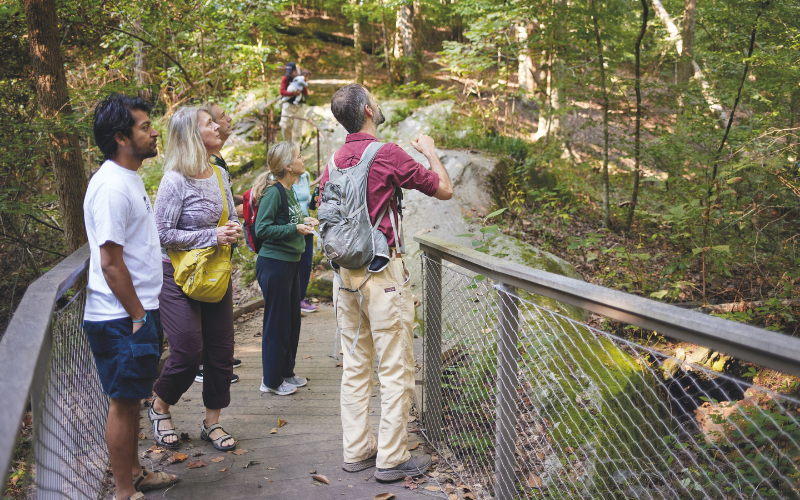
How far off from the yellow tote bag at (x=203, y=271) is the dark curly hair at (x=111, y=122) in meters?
0.84

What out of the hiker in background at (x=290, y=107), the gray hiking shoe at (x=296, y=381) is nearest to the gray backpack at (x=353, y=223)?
the gray hiking shoe at (x=296, y=381)

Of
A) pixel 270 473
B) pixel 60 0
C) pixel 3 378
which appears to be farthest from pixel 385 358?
pixel 60 0

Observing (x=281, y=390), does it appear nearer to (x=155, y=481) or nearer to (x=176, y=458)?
(x=176, y=458)

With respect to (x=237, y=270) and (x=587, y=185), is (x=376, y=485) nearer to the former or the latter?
(x=237, y=270)

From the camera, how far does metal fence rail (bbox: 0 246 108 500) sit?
1.35 meters

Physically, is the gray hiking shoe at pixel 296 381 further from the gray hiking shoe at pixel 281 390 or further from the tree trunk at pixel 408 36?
the tree trunk at pixel 408 36

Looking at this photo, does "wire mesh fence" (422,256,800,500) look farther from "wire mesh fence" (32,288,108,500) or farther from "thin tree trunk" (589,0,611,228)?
"thin tree trunk" (589,0,611,228)

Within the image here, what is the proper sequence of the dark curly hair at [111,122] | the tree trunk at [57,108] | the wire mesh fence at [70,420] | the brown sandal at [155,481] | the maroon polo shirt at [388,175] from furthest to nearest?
the tree trunk at [57,108] → the maroon polo shirt at [388,175] → the brown sandal at [155,481] → the dark curly hair at [111,122] → the wire mesh fence at [70,420]

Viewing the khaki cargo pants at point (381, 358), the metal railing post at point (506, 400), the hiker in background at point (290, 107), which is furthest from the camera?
the hiker in background at point (290, 107)

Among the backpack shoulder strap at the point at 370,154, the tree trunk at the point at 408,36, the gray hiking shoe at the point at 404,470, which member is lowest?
the gray hiking shoe at the point at 404,470

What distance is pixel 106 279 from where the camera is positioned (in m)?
2.41

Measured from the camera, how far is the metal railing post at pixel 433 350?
3.74 meters

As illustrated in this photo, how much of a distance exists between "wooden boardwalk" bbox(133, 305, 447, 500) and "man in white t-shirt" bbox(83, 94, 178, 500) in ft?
2.13

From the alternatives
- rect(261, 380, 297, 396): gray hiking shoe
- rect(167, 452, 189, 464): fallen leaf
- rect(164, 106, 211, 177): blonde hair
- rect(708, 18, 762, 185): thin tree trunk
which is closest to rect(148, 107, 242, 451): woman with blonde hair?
rect(164, 106, 211, 177): blonde hair
